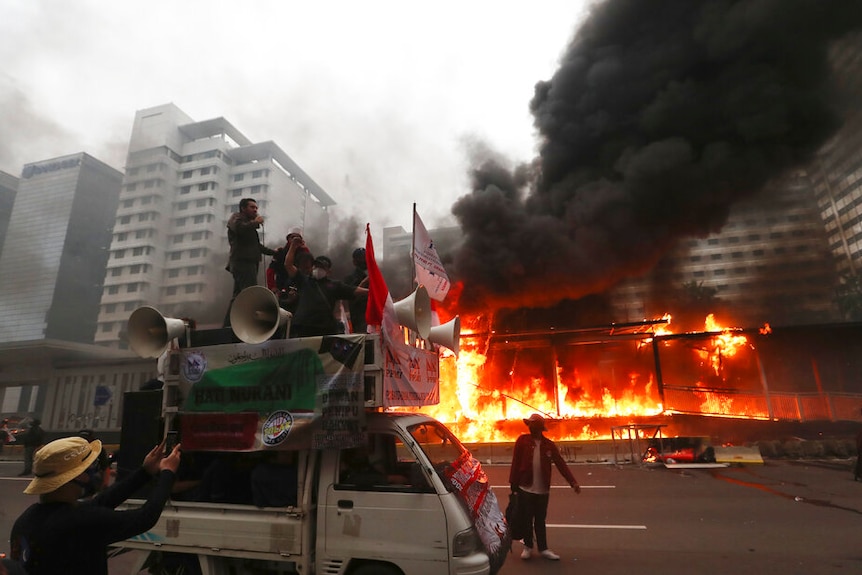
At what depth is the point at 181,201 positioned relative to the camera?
37.2 metres

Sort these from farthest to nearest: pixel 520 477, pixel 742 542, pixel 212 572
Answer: pixel 742 542 < pixel 520 477 < pixel 212 572

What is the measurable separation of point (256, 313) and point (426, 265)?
219cm

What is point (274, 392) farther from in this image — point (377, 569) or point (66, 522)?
point (66, 522)

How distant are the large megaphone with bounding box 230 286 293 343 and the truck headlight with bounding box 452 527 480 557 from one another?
216 centimetres

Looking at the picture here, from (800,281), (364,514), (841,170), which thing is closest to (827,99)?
(841,170)

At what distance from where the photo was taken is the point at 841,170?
59.3 ft

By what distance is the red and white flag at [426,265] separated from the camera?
5.21m

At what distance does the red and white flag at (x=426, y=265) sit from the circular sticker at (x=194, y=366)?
231cm

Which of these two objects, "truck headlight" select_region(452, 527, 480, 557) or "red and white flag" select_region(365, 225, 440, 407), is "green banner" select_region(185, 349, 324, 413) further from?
"truck headlight" select_region(452, 527, 480, 557)

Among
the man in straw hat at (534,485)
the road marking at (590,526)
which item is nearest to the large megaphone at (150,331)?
the man in straw hat at (534,485)

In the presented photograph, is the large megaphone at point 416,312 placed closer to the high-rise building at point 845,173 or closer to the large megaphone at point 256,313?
the large megaphone at point 256,313

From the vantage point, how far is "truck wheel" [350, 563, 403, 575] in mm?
3109

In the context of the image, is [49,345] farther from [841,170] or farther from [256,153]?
[841,170]

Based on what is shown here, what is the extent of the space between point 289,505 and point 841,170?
23.9 m
